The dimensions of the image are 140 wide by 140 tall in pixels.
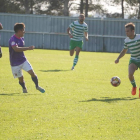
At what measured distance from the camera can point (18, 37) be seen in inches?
388

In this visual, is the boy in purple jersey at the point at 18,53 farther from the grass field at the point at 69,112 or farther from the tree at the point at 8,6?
the tree at the point at 8,6

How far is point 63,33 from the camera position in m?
34.1

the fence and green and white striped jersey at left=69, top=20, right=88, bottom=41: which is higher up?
green and white striped jersey at left=69, top=20, right=88, bottom=41

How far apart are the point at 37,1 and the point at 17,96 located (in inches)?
1616

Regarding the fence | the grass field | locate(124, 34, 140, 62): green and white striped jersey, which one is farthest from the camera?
the fence

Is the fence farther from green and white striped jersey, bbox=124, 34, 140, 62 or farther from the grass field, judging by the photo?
green and white striped jersey, bbox=124, 34, 140, 62

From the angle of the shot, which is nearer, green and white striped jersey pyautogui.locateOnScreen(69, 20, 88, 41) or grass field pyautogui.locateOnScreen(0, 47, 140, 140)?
grass field pyautogui.locateOnScreen(0, 47, 140, 140)

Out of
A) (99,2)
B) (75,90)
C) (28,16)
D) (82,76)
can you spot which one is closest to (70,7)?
(99,2)

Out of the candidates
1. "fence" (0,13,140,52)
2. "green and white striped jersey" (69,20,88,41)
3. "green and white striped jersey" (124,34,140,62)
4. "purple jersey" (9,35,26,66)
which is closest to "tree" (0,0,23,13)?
"fence" (0,13,140,52)

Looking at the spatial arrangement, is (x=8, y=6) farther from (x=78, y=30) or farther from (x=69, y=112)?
(x=69, y=112)

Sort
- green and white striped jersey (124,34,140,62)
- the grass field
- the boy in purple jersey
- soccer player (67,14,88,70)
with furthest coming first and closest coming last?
soccer player (67,14,88,70)
green and white striped jersey (124,34,140,62)
the boy in purple jersey
the grass field

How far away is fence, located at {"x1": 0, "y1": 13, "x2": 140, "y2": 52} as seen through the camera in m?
33.9

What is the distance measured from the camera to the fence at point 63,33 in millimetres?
33938

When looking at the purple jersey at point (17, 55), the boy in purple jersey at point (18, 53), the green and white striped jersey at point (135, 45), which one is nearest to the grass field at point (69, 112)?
the boy in purple jersey at point (18, 53)
